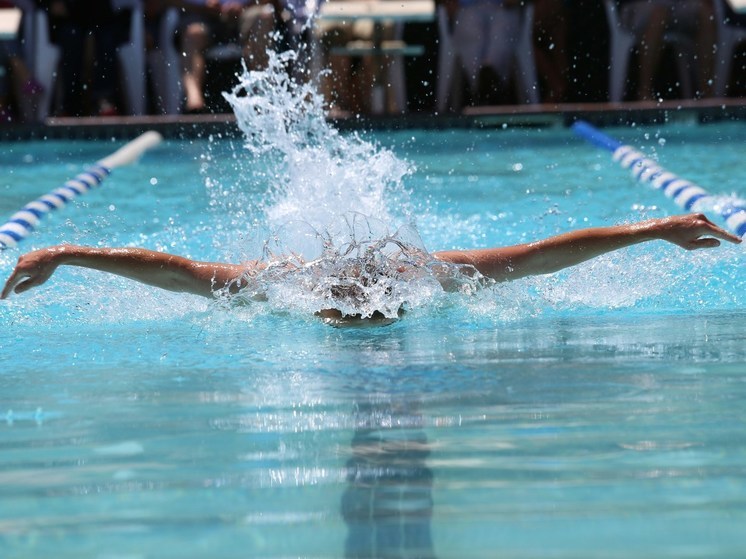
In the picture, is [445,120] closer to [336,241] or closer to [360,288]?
[336,241]

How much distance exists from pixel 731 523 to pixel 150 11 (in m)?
8.23

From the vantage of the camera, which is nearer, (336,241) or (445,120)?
(336,241)

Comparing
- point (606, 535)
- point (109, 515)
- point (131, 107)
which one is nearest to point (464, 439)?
point (606, 535)

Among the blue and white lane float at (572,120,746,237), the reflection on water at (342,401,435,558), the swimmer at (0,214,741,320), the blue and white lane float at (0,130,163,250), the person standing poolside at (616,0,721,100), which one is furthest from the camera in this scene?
the person standing poolside at (616,0,721,100)

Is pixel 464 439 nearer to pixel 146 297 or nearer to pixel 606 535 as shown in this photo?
pixel 606 535

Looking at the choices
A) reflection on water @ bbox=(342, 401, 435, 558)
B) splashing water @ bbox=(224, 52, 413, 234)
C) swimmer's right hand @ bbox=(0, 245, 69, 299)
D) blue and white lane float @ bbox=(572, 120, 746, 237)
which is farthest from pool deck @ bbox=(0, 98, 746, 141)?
reflection on water @ bbox=(342, 401, 435, 558)

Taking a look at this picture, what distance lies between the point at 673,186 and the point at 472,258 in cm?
246

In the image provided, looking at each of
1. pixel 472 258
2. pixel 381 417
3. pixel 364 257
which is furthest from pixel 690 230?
pixel 381 417

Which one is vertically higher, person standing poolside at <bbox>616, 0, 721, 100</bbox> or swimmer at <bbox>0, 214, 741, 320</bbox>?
person standing poolside at <bbox>616, 0, 721, 100</bbox>

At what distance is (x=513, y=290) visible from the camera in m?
3.47

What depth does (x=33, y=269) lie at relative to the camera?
2.94 metres

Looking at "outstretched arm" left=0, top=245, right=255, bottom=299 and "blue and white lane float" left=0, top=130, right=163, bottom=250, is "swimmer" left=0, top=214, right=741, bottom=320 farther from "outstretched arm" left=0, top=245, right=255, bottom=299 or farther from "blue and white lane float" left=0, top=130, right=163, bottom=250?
"blue and white lane float" left=0, top=130, right=163, bottom=250

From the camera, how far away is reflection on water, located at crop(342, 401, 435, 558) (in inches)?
67.3

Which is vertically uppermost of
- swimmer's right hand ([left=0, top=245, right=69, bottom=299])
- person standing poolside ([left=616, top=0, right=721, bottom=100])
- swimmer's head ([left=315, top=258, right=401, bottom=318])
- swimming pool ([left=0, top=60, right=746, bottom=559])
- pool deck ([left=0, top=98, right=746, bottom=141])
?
person standing poolside ([left=616, top=0, right=721, bottom=100])
